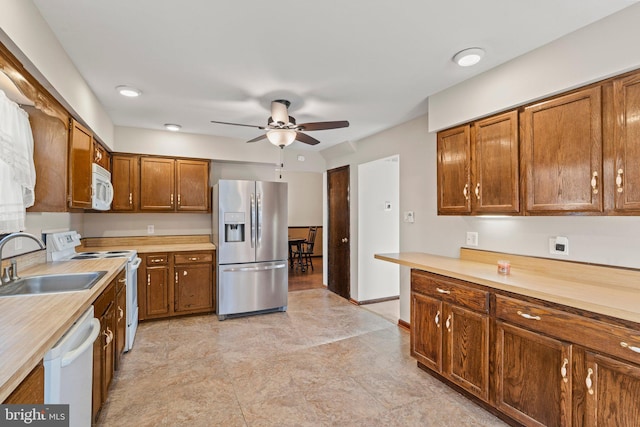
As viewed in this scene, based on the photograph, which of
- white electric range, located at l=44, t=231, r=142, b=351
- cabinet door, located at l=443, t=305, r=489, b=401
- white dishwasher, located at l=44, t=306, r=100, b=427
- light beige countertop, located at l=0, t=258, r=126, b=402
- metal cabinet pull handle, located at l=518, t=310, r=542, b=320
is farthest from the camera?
white electric range, located at l=44, t=231, r=142, b=351

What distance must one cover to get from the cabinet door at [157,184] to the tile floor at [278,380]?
152 cm

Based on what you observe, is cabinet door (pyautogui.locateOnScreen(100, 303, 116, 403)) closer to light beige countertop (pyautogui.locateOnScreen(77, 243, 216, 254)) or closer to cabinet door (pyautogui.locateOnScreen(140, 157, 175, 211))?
light beige countertop (pyautogui.locateOnScreen(77, 243, 216, 254))

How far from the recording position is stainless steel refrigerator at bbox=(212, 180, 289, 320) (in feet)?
13.3

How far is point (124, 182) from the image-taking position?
4031 mm

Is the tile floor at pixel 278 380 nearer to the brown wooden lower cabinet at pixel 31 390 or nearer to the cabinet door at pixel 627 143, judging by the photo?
the brown wooden lower cabinet at pixel 31 390

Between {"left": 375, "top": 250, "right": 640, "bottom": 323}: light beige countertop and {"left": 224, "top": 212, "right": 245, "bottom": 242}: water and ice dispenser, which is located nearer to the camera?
{"left": 375, "top": 250, "right": 640, "bottom": 323}: light beige countertop

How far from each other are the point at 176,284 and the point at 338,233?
2527 millimetres

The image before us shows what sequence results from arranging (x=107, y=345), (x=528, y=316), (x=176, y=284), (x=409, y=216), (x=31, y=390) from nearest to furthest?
(x=31, y=390) < (x=528, y=316) < (x=107, y=345) < (x=409, y=216) < (x=176, y=284)

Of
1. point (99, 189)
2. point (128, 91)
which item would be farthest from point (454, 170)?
point (99, 189)

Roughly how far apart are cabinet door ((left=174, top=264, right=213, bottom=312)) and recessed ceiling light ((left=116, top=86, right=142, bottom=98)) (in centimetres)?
211

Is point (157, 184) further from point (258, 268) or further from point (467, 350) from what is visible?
point (467, 350)

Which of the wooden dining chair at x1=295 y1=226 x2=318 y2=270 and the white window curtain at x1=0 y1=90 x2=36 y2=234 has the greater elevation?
the white window curtain at x1=0 y1=90 x2=36 y2=234

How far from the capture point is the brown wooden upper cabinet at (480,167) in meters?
2.29

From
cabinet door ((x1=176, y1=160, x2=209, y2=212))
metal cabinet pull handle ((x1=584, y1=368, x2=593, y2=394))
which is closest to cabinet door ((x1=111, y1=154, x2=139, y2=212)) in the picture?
cabinet door ((x1=176, y1=160, x2=209, y2=212))
